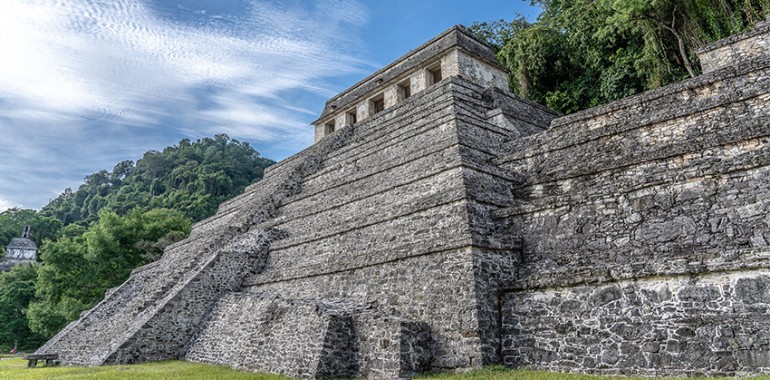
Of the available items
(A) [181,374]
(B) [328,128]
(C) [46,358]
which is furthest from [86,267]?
(A) [181,374]

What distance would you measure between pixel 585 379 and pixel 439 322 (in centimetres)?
227

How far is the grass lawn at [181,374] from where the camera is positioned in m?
6.12

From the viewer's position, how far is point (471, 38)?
60.7ft

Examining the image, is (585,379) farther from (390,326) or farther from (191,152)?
(191,152)

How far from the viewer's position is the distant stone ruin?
215 feet

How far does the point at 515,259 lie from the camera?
26.1 feet

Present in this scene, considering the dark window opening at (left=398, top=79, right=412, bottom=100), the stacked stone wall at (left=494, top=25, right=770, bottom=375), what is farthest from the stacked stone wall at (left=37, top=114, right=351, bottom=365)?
the stacked stone wall at (left=494, top=25, right=770, bottom=375)

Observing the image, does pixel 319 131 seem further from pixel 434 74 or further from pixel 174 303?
pixel 174 303

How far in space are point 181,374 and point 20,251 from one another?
7696 cm

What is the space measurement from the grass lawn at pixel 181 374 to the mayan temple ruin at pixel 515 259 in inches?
11.1

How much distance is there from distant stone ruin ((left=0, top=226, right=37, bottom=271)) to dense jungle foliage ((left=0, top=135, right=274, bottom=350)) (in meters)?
0.92

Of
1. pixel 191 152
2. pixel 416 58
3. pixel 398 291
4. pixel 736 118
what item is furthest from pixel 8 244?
pixel 736 118

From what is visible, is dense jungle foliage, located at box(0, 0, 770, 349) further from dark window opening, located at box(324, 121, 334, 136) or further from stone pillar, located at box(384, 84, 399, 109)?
dark window opening, located at box(324, 121, 334, 136)

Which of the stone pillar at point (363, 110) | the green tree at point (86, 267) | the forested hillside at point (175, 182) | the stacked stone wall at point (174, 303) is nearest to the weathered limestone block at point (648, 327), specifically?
the stacked stone wall at point (174, 303)
